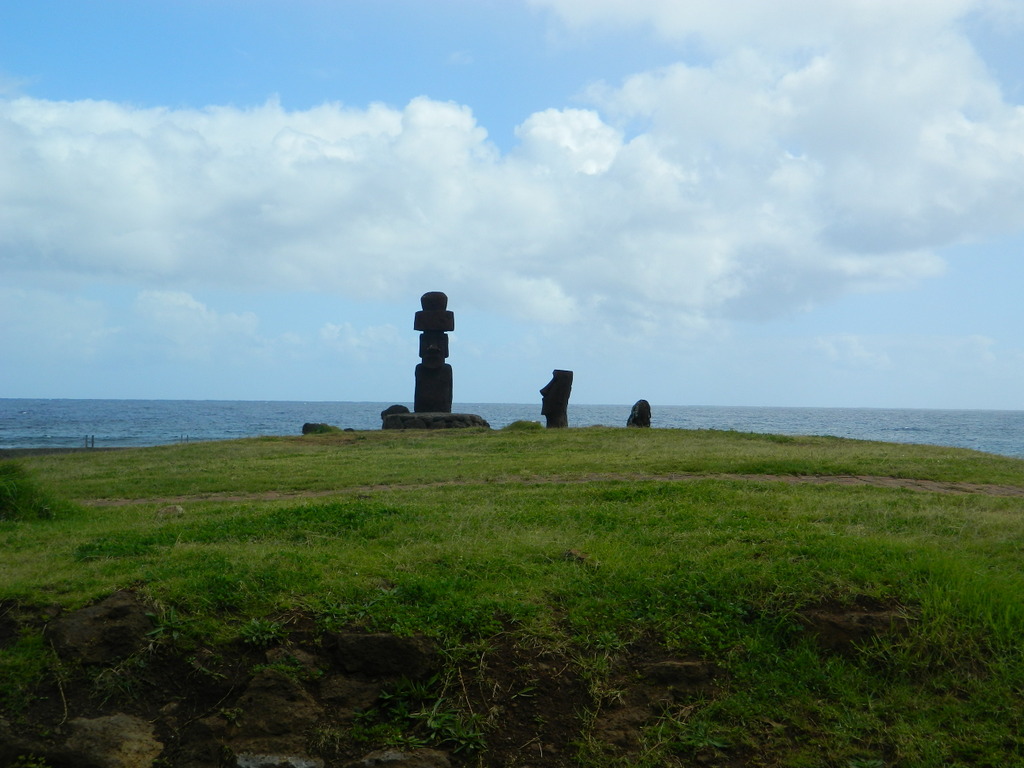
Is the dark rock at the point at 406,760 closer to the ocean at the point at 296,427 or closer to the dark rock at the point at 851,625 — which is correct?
the dark rock at the point at 851,625

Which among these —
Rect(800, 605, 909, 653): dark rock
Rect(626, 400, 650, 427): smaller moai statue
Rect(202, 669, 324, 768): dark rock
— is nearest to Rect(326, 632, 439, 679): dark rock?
Rect(202, 669, 324, 768): dark rock

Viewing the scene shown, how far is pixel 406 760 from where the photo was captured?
465 cm

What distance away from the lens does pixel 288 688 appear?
16.7 ft

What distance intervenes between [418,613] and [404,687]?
57 cm

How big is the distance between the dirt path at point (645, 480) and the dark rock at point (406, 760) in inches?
251

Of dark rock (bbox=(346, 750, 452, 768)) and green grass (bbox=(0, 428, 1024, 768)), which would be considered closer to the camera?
dark rock (bbox=(346, 750, 452, 768))

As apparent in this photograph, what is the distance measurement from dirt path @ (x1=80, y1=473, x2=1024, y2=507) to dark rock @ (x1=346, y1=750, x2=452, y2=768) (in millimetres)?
6378

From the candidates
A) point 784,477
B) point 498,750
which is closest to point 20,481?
point 498,750

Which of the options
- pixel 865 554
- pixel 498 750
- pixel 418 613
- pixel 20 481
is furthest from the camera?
pixel 20 481

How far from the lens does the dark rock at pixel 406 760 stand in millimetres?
4629

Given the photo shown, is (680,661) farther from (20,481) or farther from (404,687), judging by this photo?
(20,481)

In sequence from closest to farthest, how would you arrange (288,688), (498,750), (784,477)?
(498,750) < (288,688) < (784,477)

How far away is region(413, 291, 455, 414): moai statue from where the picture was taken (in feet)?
96.0

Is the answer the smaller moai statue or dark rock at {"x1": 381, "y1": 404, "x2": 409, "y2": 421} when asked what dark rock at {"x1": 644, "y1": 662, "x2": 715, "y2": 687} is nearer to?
the smaller moai statue
